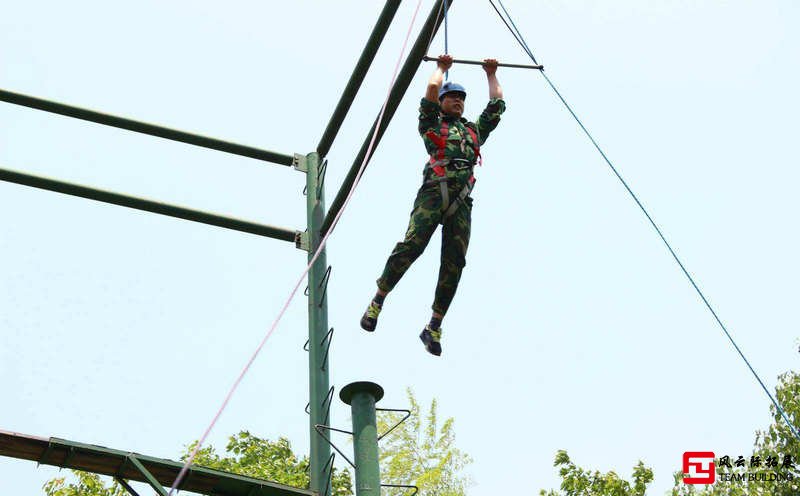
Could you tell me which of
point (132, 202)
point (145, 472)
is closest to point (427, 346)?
point (145, 472)

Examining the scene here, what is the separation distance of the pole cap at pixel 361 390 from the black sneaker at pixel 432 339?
0.50 meters

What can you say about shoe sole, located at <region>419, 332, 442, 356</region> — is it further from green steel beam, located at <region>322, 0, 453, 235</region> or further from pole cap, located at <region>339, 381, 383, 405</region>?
green steel beam, located at <region>322, 0, 453, 235</region>

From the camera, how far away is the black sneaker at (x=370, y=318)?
7.14 metres

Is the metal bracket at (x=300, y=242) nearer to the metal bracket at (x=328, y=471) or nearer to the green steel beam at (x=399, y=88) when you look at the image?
the green steel beam at (x=399, y=88)

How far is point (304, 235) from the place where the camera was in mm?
8266

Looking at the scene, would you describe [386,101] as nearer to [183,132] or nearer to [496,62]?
[496,62]

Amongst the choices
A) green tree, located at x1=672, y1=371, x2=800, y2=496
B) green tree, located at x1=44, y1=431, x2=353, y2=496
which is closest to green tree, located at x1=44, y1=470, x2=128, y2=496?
green tree, located at x1=44, y1=431, x2=353, y2=496

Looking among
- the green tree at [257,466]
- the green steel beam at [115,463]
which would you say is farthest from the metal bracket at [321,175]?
the green tree at [257,466]

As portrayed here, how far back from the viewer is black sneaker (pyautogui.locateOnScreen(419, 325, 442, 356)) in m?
7.23

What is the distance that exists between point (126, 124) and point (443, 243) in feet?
8.82

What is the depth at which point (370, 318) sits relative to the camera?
23.4 ft

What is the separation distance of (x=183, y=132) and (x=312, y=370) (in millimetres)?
2142

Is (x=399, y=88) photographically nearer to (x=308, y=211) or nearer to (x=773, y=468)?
(x=308, y=211)

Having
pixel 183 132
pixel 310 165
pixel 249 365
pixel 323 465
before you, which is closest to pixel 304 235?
pixel 310 165
